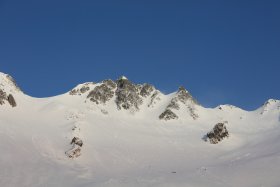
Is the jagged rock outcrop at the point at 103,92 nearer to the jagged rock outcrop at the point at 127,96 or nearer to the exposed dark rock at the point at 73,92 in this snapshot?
the jagged rock outcrop at the point at 127,96

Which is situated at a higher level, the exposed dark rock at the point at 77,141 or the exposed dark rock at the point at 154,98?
the exposed dark rock at the point at 154,98

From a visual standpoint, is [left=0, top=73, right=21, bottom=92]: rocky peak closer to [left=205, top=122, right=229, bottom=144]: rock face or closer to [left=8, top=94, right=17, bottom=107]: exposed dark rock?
[left=8, top=94, right=17, bottom=107]: exposed dark rock

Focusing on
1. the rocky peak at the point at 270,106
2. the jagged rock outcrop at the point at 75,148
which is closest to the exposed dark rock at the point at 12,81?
the jagged rock outcrop at the point at 75,148

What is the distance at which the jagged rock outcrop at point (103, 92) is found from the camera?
309 feet

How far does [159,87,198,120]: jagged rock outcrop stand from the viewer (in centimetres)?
9650

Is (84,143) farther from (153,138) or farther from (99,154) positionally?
(153,138)

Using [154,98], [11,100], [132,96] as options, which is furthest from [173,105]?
[11,100]

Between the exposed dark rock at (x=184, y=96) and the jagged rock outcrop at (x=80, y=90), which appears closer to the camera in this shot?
the jagged rock outcrop at (x=80, y=90)

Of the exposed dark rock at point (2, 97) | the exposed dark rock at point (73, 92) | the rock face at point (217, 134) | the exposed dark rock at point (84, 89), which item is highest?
the exposed dark rock at point (84, 89)

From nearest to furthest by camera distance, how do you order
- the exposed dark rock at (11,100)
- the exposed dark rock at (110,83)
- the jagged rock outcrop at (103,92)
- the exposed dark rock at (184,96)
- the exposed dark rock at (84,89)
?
the exposed dark rock at (11,100)
the jagged rock outcrop at (103,92)
the exposed dark rock at (84,89)
the exposed dark rock at (110,83)
the exposed dark rock at (184,96)

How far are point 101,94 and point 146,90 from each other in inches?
534

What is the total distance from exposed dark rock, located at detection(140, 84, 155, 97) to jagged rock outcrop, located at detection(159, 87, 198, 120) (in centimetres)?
644

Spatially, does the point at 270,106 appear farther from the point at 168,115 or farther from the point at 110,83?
the point at 110,83

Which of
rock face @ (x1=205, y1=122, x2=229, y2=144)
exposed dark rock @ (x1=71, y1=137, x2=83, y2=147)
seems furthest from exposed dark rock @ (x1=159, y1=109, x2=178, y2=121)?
exposed dark rock @ (x1=71, y1=137, x2=83, y2=147)
